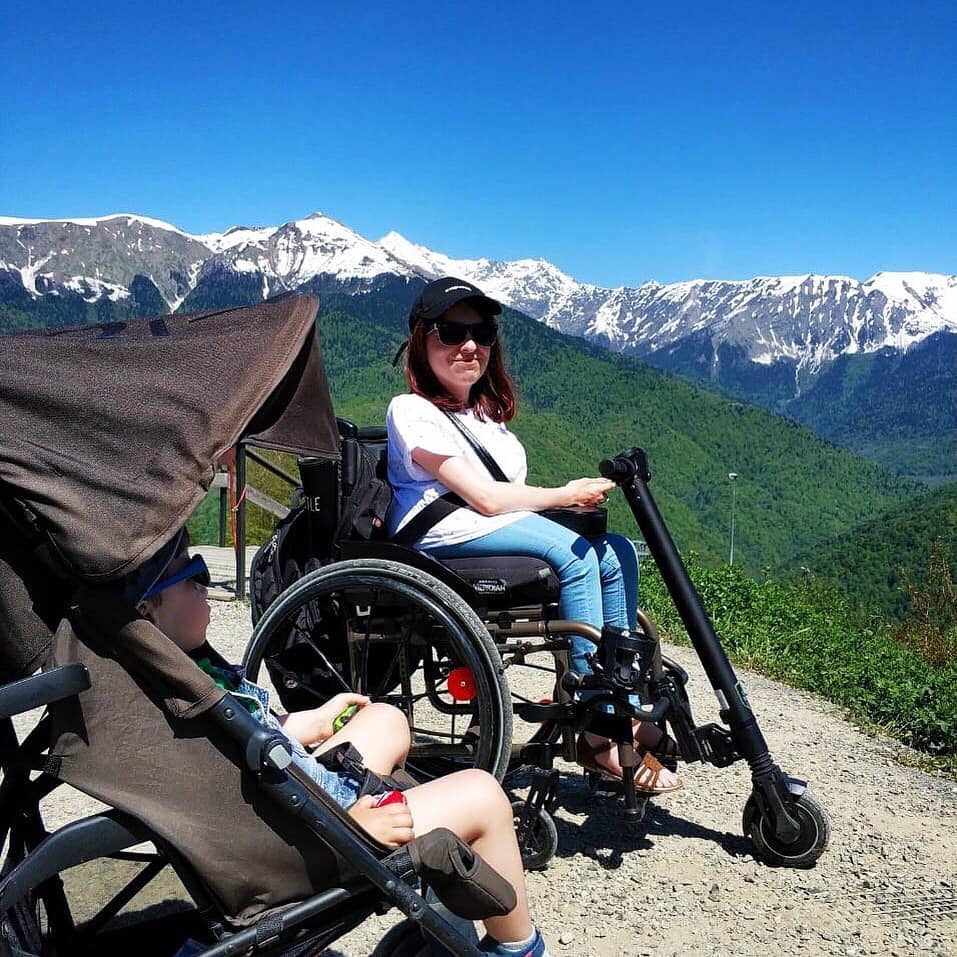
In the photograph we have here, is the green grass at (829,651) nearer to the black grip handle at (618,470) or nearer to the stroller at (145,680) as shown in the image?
the black grip handle at (618,470)

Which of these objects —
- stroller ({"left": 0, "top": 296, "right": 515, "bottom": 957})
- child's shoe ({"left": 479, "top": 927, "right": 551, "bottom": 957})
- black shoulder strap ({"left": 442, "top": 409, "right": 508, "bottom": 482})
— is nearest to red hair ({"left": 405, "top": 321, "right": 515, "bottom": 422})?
black shoulder strap ({"left": 442, "top": 409, "right": 508, "bottom": 482})

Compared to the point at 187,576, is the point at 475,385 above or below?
above

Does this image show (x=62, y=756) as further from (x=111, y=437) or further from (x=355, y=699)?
(x=355, y=699)

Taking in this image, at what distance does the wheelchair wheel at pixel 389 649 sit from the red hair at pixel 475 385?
0.75m

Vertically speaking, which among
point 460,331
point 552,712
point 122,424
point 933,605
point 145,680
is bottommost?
point 933,605

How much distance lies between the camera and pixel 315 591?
3.52 metres

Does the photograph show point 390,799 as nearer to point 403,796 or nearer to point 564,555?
point 403,796

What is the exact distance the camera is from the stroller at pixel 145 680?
1.90 meters

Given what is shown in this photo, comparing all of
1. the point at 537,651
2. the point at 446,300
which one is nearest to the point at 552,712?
the point at 537,651

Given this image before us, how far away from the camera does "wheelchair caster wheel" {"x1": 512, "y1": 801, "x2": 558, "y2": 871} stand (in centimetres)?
351

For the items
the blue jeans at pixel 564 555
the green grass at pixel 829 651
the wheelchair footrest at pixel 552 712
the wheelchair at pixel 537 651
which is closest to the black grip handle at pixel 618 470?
the wheelchair at pixel 537 651

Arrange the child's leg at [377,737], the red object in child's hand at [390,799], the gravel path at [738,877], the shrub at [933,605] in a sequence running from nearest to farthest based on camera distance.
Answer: the red object in child's hand at [390,799] < the child's leg at [377,737] < the gravel path at [738,877] < the shrub at [933,605]

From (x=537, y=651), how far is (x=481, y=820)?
1.24 metres

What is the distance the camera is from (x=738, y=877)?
3.53 metres
